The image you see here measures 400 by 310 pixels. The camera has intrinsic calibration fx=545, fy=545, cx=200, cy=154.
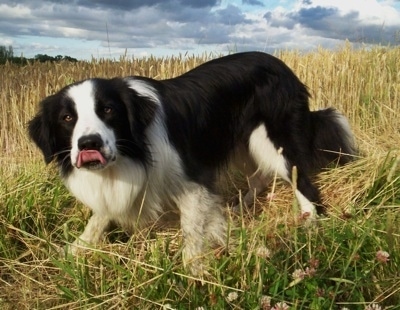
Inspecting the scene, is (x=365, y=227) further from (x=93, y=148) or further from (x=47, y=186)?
(x=47, y=186)

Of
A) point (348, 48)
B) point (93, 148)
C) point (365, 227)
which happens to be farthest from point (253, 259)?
point (348, 48)

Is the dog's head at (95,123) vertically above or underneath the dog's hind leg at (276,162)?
above

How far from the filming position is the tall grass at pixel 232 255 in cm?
258

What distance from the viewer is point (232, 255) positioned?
2.79 metres

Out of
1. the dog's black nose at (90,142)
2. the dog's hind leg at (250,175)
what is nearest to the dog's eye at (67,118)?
the dog's black nose at (90,142)

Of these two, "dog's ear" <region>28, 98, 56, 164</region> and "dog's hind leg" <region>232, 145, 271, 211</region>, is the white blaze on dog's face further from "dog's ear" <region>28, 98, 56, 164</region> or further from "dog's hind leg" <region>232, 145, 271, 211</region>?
"dog's hind leg" <region>232, 145, 271, 211</region>

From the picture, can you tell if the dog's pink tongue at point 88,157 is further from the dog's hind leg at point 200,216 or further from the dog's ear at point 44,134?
the dog's hind leg at point 200,216

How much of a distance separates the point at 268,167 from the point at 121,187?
4.21 ft

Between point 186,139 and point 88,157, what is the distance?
101 centimetres

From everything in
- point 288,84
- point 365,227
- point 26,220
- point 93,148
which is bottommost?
point 26,220

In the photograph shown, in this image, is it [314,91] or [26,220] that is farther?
[314,91]

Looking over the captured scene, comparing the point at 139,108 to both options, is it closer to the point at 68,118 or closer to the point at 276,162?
the point at 68,118

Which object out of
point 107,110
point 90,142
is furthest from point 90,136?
point 107,110

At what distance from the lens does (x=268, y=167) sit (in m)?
4.29
